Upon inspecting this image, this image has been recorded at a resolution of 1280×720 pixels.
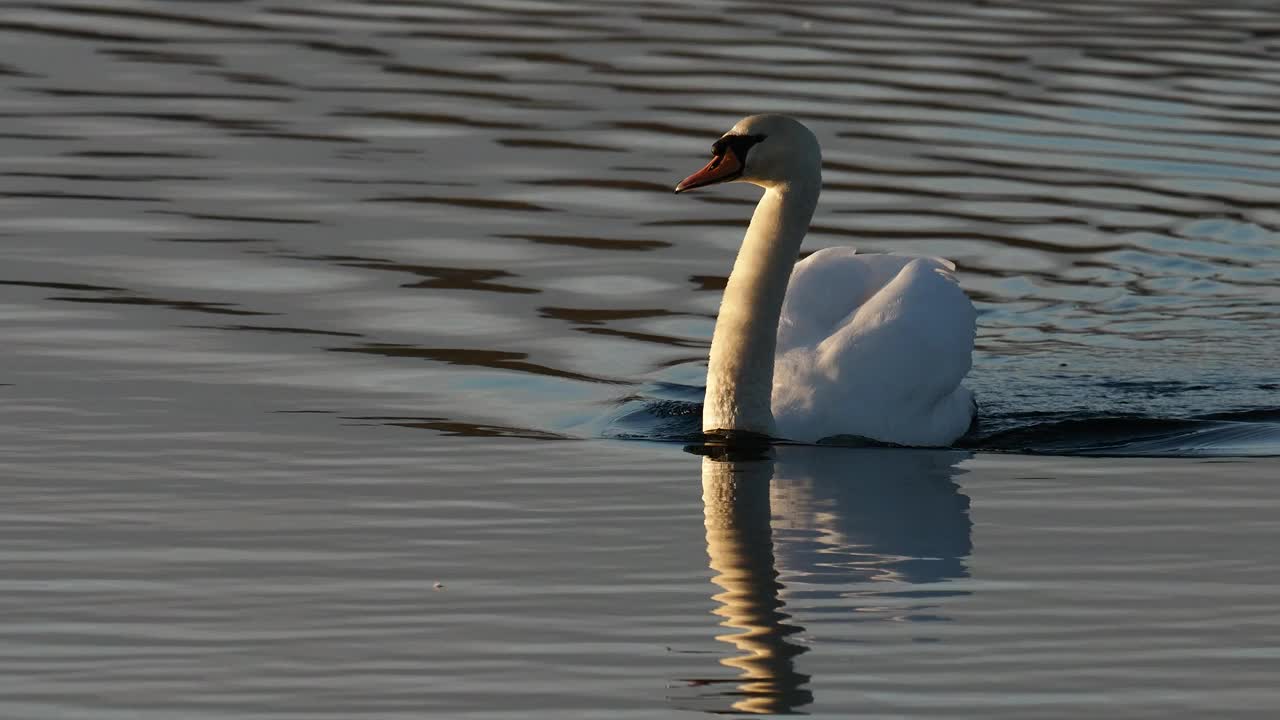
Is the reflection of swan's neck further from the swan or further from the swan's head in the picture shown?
the swan's head

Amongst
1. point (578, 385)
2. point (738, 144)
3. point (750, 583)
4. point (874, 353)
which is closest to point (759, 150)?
point (738, 144)

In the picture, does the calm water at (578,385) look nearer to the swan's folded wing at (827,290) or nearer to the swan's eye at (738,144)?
the swan's folded wing at (827,290)

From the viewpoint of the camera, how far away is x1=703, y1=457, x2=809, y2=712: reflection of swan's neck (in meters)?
5.96

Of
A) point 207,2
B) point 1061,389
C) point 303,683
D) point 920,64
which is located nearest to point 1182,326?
point 1061,389

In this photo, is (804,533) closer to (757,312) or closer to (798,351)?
(757,312)

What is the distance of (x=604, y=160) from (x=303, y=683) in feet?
35.5

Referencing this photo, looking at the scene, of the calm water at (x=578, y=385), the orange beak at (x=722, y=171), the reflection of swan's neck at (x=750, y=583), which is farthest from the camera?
the orange beak at (x=722, y=171)

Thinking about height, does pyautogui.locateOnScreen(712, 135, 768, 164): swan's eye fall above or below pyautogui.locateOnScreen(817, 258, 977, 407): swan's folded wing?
above

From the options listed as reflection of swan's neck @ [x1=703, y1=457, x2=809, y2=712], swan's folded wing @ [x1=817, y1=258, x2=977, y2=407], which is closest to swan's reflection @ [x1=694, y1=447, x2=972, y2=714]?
reflection of swan's neck @ [x1=703, y1=457, x2=809, y2=712]

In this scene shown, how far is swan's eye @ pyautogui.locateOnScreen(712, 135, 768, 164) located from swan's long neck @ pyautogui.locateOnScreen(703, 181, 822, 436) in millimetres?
229

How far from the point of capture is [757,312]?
943 cm

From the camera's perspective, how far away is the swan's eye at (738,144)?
9.23m

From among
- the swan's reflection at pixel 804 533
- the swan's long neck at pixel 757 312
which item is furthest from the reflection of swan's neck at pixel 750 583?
the swan's long neck at pixel 757 312

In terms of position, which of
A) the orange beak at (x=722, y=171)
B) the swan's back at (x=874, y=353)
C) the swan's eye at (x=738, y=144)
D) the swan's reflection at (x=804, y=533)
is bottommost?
the swan's reflection at (x=804, y=533)
